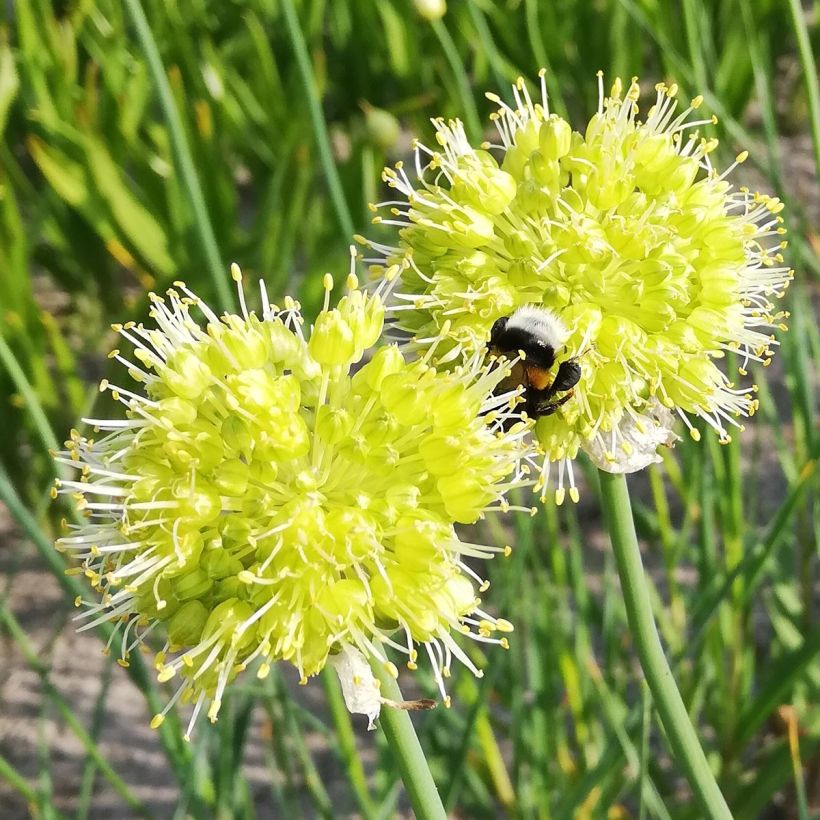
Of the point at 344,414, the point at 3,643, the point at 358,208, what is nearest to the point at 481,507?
the point at 344,414

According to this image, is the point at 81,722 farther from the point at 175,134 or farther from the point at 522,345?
the point at 522,345

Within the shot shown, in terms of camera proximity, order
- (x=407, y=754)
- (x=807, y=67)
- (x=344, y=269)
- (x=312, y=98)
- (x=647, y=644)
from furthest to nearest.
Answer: (x=344, y=269) → (x=312, y=98) → (x=807, y=67) → (x=647, y=644) → (x=407, y=754)

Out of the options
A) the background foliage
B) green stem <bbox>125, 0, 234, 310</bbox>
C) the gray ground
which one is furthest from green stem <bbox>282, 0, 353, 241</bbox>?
the gray ground

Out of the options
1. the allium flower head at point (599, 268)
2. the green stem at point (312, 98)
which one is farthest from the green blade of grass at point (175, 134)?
the allium flower head at point (599, 268)

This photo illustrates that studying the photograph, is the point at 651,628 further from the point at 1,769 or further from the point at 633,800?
the point at 633,800

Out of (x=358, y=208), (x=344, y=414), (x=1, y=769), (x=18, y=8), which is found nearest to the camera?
(x=344, y=414)

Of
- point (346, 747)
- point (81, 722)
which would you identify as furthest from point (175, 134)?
point (81, 722)

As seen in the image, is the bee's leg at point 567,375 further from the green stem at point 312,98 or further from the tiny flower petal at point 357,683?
the green stem at point 312,98
